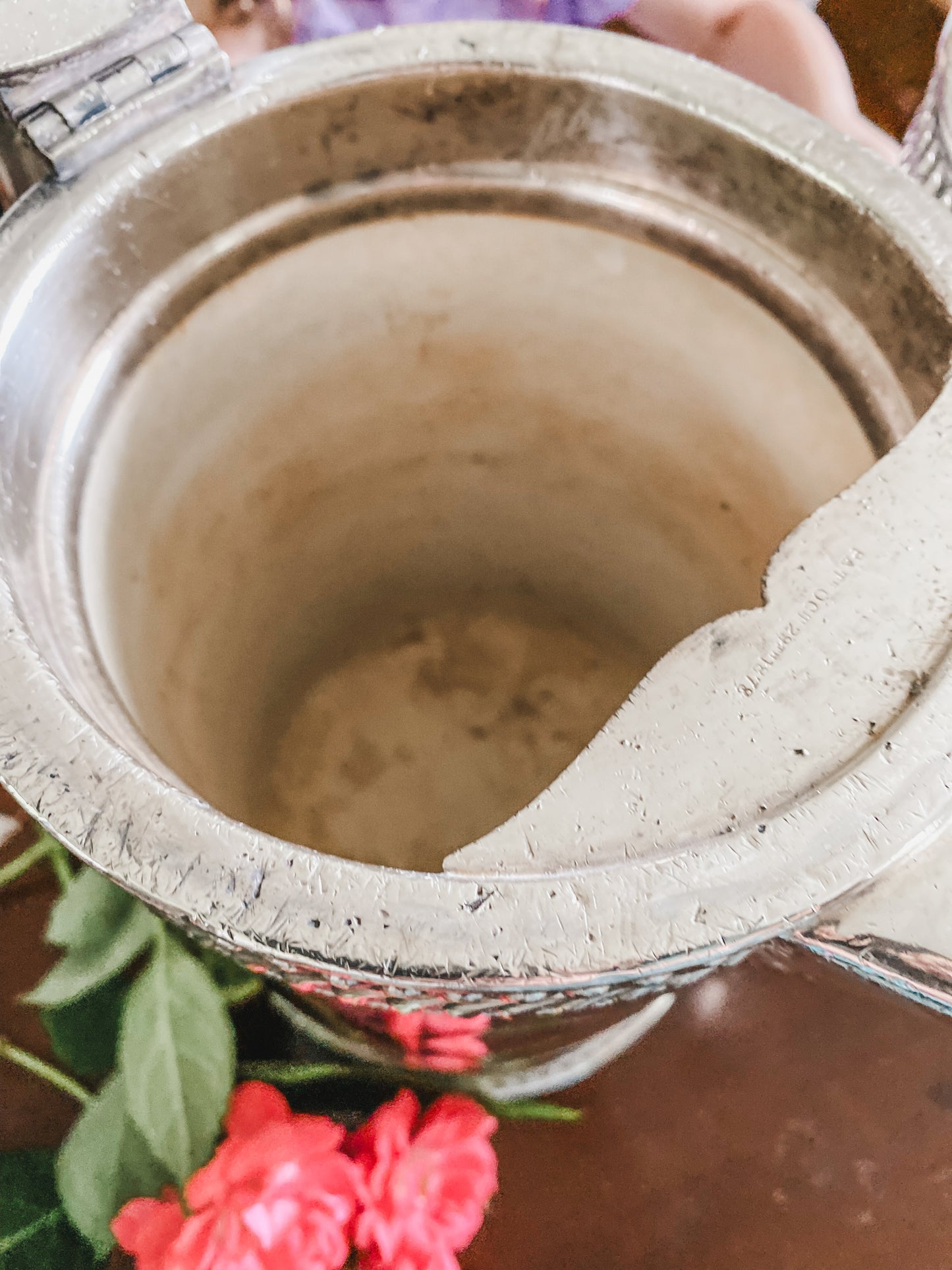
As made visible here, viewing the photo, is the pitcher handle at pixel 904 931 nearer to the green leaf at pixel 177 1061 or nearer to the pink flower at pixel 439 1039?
the pink flower at pixel 439 1039

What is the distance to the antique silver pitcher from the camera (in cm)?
32

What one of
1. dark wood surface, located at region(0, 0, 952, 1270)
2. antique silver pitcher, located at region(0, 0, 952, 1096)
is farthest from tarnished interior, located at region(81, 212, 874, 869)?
dark wood surface, located at region(0, 0, 952, 1270)

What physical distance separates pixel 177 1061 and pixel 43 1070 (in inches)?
7.9

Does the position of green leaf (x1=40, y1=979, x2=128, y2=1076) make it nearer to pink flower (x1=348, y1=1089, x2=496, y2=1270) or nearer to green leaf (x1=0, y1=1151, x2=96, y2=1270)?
green leaf (x1=0, y1=1151, x2=96, y2=1270)

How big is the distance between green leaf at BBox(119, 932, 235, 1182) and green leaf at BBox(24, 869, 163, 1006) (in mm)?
30

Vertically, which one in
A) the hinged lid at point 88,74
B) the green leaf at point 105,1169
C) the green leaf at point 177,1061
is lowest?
the green leaf at point 105,1169

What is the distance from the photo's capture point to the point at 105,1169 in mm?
552

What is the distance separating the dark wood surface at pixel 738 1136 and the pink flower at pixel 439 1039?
14cm

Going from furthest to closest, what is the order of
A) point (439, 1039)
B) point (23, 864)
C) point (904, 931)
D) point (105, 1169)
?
point (23, 864), point (105, 1169), point (439, 1039), point (904, 931)

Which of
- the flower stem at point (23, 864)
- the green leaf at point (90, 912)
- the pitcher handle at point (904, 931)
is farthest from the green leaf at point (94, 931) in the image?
the pitcher handle at point (904, 931)

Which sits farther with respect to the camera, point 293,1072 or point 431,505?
point 431,505

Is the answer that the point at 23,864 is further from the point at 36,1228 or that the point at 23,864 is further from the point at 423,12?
the point at 423,12

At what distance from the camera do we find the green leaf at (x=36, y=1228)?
22.3 inches

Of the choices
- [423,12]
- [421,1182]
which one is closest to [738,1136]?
[421,1182]
